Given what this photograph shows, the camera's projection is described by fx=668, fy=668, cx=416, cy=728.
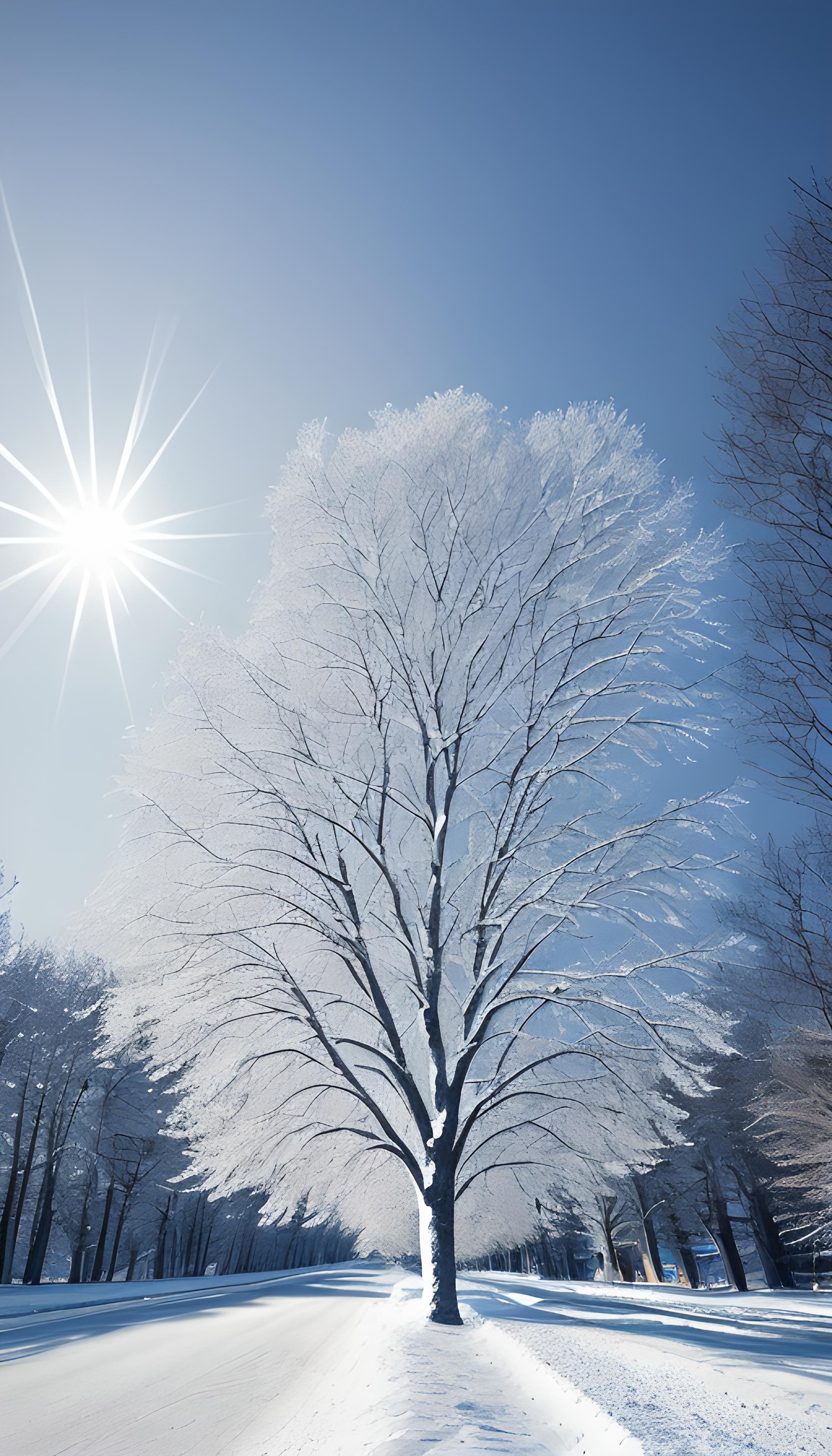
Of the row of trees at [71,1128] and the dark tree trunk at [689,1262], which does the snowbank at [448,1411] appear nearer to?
the row of trees at [71,1128]

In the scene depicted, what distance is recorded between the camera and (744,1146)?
926 inches

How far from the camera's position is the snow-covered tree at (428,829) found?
7336 mm

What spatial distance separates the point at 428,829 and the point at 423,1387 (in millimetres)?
5277

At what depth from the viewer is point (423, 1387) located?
3.82 metres

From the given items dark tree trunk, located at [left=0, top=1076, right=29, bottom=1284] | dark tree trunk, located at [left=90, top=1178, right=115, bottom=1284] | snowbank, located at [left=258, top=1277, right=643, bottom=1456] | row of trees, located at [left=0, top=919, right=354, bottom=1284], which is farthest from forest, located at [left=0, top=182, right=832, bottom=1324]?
dark tree trunk, located at [left=90, top=1178, right=115, bottom=1284]

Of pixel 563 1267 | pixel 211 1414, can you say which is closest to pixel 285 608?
pixel 211 1414

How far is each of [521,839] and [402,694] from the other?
7.80 feet

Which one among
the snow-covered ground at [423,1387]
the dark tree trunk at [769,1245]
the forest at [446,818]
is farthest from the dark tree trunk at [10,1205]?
the dark tree trunk at [769,1245]

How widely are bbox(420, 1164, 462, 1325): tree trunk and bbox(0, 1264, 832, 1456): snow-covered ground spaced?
1.37ft

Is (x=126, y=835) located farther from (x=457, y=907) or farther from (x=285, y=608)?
(x=457, y=907)

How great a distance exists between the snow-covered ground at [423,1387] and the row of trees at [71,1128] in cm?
1326

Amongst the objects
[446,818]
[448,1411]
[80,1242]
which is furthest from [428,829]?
[80,1242]

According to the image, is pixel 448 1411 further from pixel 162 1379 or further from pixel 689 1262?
pixel 689 1262

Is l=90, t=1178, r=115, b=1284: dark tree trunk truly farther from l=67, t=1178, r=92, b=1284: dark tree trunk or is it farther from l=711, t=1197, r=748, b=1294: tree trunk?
l=711, t=1197, r=748, b=1294: tree trunk
